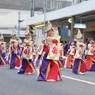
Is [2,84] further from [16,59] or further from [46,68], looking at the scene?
[16,59]

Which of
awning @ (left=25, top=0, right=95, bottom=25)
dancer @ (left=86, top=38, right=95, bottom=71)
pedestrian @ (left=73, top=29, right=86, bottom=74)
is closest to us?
pedestrian @ (left=73, top=29, right=86, bottom=74)

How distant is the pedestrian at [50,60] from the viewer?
1138cm

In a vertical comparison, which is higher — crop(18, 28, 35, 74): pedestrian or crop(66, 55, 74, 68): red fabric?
crop(18, 28, 35, 74): pedestrian

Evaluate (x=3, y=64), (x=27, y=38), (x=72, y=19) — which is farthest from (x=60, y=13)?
(x=27, y=38)

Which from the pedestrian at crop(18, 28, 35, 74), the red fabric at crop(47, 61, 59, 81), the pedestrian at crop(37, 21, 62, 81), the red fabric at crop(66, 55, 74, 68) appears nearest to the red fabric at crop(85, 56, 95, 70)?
the red fabric at crop(66, 55, 74, 68)

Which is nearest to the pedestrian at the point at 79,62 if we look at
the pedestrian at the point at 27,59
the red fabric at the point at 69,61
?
the pedestrian at the point at 27,59

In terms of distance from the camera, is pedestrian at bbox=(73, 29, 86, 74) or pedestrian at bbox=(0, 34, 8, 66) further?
pedestrian at bbox=(0, 34, 8, 66)

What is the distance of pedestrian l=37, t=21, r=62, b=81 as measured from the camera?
11.4 m

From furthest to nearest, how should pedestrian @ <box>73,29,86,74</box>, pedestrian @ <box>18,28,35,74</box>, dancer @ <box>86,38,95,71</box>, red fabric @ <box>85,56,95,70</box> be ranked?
red fabric @ <box>85,56,95,70</box>
dancer @ <box>86,38,95,71</box>
pedestrian @ <box>73,29,86,74</box>
pedestrian @ <box>18,28,35,74</box>

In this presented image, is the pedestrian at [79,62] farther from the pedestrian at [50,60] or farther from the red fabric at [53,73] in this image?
the red fabric at [53,73]

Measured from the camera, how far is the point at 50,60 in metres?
11.5

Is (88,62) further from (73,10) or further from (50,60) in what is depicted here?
(73,10)

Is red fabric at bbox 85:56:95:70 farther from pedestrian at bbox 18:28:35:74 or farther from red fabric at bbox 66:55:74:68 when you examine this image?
pedestrian at bbox 18:28:35:74

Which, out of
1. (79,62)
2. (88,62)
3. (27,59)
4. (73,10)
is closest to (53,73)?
(27,59)
